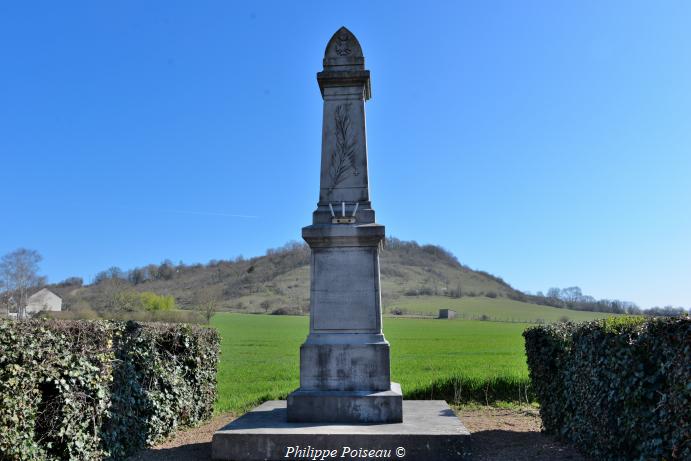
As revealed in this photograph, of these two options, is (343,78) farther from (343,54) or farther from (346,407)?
(346,407)

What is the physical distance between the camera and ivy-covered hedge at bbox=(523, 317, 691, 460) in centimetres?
449

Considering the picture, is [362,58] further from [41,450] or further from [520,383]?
[520,383]

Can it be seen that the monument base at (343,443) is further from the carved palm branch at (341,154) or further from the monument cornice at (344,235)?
the carved palm branch at (341,154)

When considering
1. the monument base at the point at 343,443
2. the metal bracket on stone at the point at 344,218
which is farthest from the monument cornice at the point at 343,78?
the monument base at the point at 343,443

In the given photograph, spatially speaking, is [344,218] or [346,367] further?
[344,218]

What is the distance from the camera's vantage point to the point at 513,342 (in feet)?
93.1

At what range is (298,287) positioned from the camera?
66.1 metres

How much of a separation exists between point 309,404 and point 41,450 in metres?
3.40

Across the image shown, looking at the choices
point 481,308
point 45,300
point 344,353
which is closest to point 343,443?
point 344,353

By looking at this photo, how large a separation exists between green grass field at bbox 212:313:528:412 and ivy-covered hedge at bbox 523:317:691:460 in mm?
4326

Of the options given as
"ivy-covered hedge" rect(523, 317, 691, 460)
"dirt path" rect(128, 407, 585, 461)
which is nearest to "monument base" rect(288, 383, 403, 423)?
"dirt path" rect(128, 407, 585, 461)

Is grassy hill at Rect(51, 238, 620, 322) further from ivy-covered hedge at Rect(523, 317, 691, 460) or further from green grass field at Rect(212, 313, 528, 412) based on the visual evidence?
ivy-covered hedge at Rect(523, 317, 691, 460)

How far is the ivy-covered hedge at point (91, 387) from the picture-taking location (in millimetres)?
5434

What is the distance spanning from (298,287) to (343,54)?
191 feet
